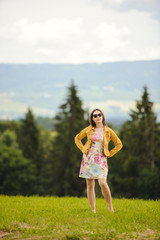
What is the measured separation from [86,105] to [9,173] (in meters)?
14.8

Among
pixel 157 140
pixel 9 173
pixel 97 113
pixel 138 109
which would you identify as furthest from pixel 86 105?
pixel 97 113

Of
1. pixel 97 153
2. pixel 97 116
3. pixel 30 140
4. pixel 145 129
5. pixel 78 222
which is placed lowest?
pixel 78 222

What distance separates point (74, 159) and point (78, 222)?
36.4m

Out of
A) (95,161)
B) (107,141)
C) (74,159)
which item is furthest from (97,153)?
(74,159)

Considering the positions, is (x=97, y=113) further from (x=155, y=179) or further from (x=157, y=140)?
(x=157, y=140)

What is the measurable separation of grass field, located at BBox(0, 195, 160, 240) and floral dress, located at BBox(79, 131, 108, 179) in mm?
832

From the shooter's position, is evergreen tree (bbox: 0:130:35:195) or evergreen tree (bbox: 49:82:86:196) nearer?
evergreen tree (bbox: 49:82:86:196)

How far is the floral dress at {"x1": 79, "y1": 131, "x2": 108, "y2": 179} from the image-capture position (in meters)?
6.64

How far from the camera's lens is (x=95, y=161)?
6.71 metres

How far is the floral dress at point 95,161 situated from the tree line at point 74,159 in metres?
31.6

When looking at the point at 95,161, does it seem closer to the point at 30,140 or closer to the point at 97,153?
the point at 97,153

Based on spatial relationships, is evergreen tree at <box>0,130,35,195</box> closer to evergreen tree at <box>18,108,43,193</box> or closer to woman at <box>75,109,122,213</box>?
evergreen tree at <box>18,108,43,193</box>

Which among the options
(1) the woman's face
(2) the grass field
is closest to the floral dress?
(1) the woman's face

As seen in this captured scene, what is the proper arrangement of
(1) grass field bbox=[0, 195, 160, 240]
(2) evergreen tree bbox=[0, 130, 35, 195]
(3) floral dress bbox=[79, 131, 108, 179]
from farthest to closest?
(2) evergreen tree bbox=[0, 130, 35, 195], (3) floral dress bbox=[79, 131, 108, 179], (1) grass field bbox=[0, 195, 160, 240]
